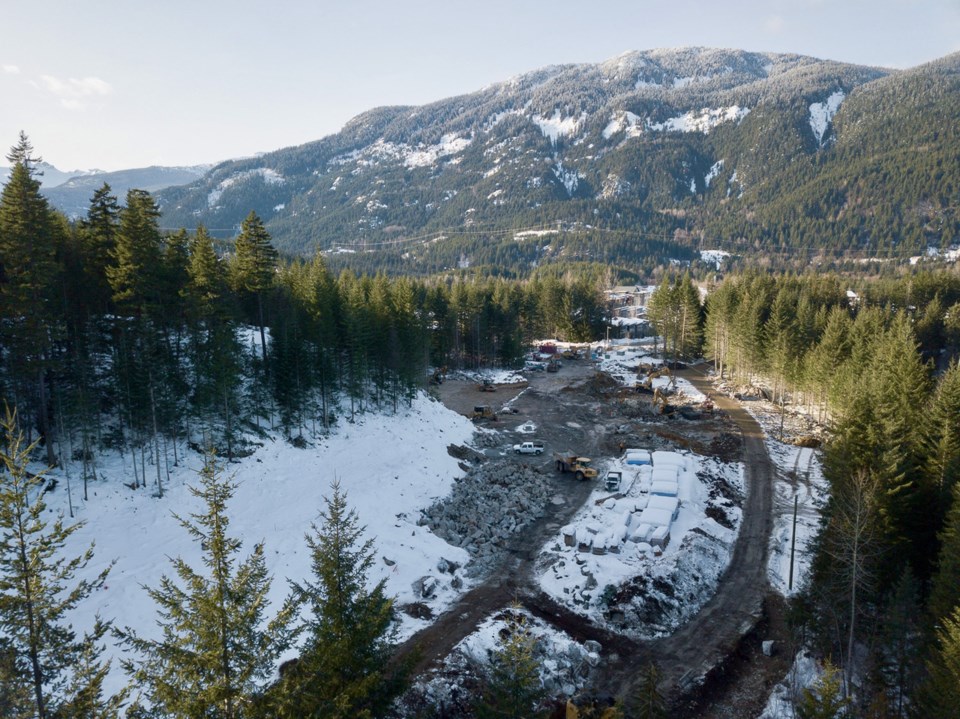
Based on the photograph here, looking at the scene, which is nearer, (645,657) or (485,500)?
(645,657)

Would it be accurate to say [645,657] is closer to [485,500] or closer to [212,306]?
[485,500]

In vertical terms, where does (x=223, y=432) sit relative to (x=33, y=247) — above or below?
below

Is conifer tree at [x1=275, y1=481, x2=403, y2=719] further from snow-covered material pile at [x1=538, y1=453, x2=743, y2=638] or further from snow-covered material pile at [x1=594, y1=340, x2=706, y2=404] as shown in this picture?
snow-covered material pile at [x1=594, y1=340, x2=706, y2=404]

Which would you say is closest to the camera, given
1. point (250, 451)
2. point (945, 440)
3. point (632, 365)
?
point (945, 440)

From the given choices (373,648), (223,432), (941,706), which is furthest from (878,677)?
(223,432)

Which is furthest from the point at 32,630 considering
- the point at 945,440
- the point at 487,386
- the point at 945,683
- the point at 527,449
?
the point at 487,386

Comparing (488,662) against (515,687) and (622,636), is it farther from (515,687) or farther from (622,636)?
(515,687)

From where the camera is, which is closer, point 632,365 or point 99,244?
point 99,244
